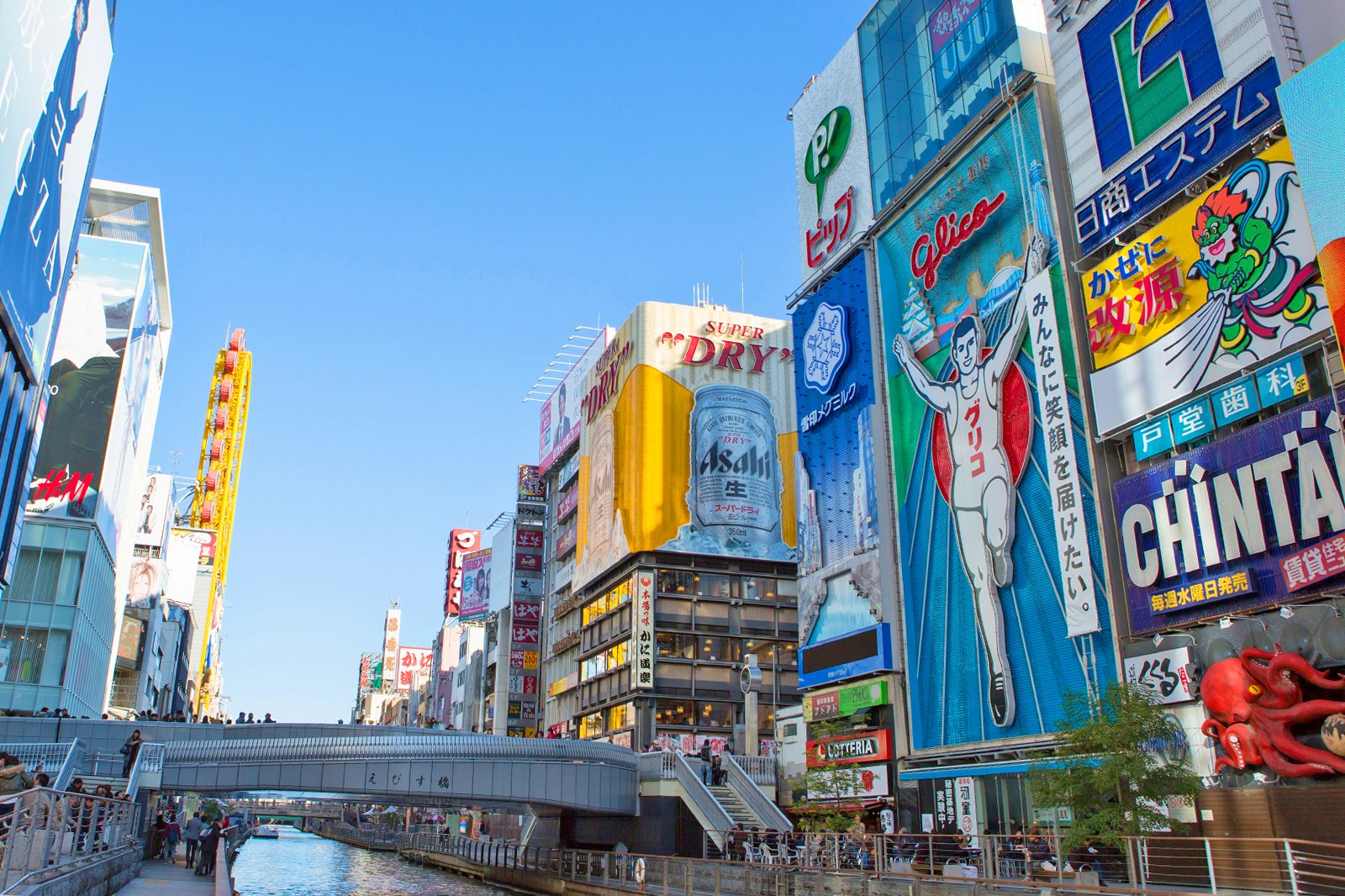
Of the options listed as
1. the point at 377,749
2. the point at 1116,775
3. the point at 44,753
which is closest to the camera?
the point at 1116,775

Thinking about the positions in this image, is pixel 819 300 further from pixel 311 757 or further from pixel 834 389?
pixel 311 757

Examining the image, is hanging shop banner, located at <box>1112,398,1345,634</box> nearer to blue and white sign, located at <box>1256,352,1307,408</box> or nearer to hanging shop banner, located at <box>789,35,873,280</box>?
blue and white sign, located at <box>1256,352,1307,408</box>

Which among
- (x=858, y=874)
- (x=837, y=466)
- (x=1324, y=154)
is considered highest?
(x=1324, y=154)

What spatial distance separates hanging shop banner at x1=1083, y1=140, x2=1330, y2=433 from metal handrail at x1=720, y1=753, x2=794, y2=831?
2062 centimetres

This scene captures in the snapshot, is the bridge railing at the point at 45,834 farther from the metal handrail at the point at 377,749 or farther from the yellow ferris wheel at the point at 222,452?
the yellow ferris wheel at the point at 222,452

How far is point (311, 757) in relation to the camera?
144ft

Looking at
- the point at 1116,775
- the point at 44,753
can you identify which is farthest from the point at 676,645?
the point at 1116,775

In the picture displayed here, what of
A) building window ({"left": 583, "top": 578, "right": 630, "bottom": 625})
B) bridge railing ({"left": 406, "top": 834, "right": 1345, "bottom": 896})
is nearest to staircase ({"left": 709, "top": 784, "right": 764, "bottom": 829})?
bridge railing ({"left": 406, "top": 834, "right": 1345, "bottom": 896})

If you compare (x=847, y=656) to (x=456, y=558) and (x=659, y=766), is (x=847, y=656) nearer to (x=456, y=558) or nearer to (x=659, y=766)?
(x=659, y=766)

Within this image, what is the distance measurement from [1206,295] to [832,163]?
3102 centimetres

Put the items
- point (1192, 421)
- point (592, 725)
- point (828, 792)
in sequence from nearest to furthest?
1. point (1192, 421)
2. point (828, 792)
3. point (592, 725)

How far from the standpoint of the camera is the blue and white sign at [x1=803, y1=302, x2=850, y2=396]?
57.8 meters

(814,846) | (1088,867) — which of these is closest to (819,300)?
(814,846)

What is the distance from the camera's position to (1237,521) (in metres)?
32.4
